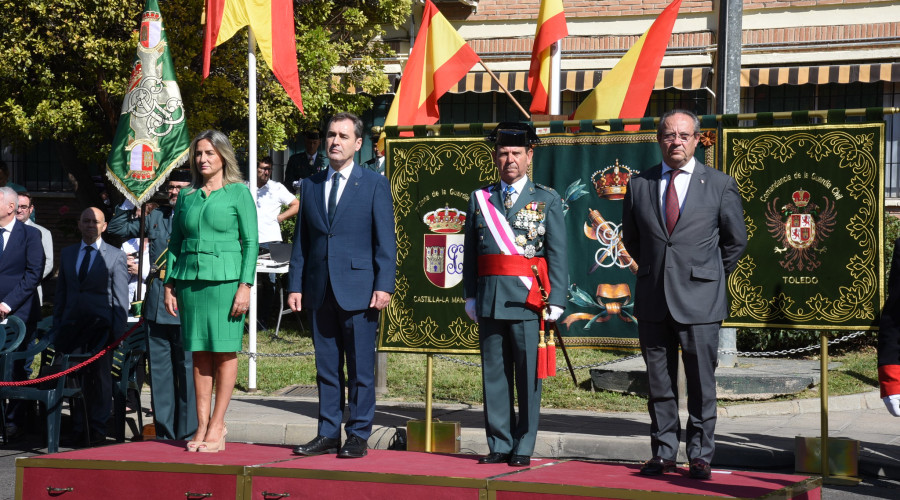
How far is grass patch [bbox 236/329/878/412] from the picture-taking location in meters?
10.4

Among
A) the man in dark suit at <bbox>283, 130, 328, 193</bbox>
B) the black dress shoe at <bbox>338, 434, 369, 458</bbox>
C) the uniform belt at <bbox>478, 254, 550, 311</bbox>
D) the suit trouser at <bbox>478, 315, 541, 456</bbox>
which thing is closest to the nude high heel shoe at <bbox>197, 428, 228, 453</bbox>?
the black dress shoe at <bbox>338, 434, 369, 458</bbox>

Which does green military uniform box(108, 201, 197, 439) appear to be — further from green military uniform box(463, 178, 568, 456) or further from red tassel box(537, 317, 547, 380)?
red tassel box(537, 317, 547, 380)

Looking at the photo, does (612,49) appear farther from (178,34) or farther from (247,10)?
(247,10)

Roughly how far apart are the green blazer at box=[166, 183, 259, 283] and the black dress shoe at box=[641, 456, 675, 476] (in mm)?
2626

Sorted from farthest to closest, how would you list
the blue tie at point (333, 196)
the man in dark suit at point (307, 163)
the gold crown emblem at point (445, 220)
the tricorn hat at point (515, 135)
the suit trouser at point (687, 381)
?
the man in dark suit at point (307, 163)
the gold crown emblem at point (445, 220)
the blue tie at point (333, 196)
the tricorn hat at point (515, 135)
the suit trouser at point (687, 381)

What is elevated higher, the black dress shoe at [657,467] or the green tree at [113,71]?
the green tree at [113,71]

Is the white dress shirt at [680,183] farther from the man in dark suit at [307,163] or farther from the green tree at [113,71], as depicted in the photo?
the green tree at [113,71]

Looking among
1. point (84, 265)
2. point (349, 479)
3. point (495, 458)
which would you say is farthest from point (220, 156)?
point (84, 265)

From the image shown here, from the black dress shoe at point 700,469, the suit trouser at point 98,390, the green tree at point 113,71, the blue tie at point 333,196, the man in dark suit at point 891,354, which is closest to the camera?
the man in dark suit at point 891,354

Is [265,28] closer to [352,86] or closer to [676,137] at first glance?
[676,137]

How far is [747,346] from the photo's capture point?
13125 mm

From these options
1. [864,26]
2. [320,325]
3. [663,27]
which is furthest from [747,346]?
[320,325]

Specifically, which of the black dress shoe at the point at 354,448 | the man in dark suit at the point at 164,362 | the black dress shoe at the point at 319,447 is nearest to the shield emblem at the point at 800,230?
the black dress shoe at the point at 354,448

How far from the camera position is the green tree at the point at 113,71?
14.5m
